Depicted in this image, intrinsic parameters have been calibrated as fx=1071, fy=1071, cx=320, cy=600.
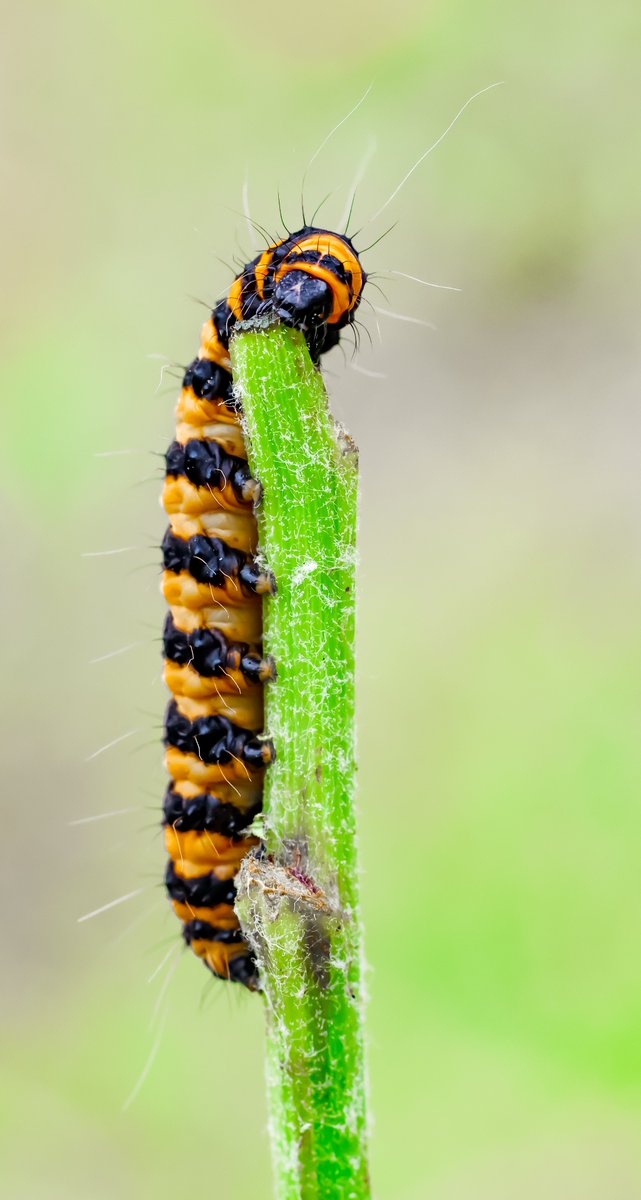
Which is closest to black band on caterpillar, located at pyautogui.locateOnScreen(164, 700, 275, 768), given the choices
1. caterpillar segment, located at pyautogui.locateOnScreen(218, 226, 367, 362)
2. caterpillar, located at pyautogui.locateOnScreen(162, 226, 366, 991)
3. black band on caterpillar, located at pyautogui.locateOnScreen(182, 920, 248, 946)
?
caterpillar, located at pyautogui.locateOnScreen(162, 226, 366, 991)

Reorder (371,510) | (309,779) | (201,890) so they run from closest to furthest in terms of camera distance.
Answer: (309,779) → (201,890) → (371,510)

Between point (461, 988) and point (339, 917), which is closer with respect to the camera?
point (339, 917)

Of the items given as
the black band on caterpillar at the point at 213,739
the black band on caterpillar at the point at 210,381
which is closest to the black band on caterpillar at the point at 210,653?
the black band on caterpillar at the point at 213,739

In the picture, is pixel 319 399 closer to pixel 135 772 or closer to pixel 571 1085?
pixel 571 1085

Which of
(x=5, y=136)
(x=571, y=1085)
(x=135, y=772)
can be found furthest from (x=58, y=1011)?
(x=5, y=136)

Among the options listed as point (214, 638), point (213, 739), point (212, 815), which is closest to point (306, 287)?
point (214, 638)

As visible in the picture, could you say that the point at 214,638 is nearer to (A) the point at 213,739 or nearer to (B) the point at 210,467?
(A) the point at 213,739

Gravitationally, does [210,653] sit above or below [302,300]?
below
